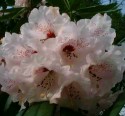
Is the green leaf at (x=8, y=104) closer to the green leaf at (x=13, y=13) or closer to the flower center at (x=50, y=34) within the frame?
the flower center at (x=50, y=34)

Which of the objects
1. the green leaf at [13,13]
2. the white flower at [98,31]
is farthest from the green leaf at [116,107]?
the green leaf at [13,13]

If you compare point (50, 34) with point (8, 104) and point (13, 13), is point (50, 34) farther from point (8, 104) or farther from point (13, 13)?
point (13, 13)

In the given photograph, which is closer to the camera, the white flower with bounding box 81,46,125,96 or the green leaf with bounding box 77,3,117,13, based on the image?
the white flower with bounding box 81,46,125,96

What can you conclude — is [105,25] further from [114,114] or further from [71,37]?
[114,114]

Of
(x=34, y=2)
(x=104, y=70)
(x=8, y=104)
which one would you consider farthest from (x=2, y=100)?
(x=34, y=2)

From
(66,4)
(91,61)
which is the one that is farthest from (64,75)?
(66,4)

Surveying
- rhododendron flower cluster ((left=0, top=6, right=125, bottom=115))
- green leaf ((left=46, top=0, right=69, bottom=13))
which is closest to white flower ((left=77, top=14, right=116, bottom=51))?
rhododendron flower cluster ((left=0, top=6, right=125, bottom=115))

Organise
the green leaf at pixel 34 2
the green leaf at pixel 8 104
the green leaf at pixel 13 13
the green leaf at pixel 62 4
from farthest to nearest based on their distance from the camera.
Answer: the green leaf at pixel 34 2 → the green leaf at pixel 13 13 → the green leaf at pixel 62 4 → the green leaf at pixel 8 104

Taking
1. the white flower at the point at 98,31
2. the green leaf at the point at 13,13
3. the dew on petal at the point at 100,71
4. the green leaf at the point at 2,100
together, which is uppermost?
the white flower at the point at 98,31

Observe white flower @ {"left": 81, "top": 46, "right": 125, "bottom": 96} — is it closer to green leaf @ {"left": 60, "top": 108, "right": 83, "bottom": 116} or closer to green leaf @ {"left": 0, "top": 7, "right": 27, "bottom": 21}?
green leaf @ {"left": 60, "top": 108, "right": 83, "bottom": 116}
